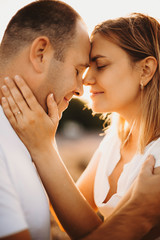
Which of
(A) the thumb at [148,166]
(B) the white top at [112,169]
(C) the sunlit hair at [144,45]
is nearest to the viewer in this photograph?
(A) the thumb at [148,166]

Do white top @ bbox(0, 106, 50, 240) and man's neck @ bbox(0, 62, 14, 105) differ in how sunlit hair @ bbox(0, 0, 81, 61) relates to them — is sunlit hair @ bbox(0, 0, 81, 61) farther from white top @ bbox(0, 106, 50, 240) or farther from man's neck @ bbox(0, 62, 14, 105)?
white top @ bbox(0, 106, 50, 240)

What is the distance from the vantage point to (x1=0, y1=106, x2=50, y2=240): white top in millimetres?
1422

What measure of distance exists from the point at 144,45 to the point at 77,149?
8.21m

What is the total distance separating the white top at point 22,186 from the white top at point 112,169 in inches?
35.2

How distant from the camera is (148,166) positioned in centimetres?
202

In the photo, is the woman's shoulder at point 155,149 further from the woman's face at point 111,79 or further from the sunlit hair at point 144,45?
the woman's face at point 111,79

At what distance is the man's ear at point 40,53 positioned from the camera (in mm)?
1799

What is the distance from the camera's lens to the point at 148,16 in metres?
2.56

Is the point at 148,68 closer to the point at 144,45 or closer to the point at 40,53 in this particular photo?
the point at 144,45

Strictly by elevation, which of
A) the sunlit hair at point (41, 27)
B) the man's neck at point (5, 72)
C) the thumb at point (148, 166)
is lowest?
the thumb at point (148, 166)

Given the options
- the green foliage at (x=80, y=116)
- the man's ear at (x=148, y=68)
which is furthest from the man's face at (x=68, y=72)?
the green foliage at (x=80, y=116)

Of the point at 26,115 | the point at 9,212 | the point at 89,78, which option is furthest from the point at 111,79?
the point at 9,212

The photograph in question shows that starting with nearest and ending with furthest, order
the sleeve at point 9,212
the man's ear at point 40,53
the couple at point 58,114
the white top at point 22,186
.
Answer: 1. the sleeve at point 9,212
2. the white top at point 22,186
3. the couple at point 58,114
4. the man's ear at point 40,53

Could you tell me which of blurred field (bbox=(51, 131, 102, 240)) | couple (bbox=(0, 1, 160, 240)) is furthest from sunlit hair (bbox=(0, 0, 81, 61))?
blurred field (bbox=(51, 131, 102, 240))
